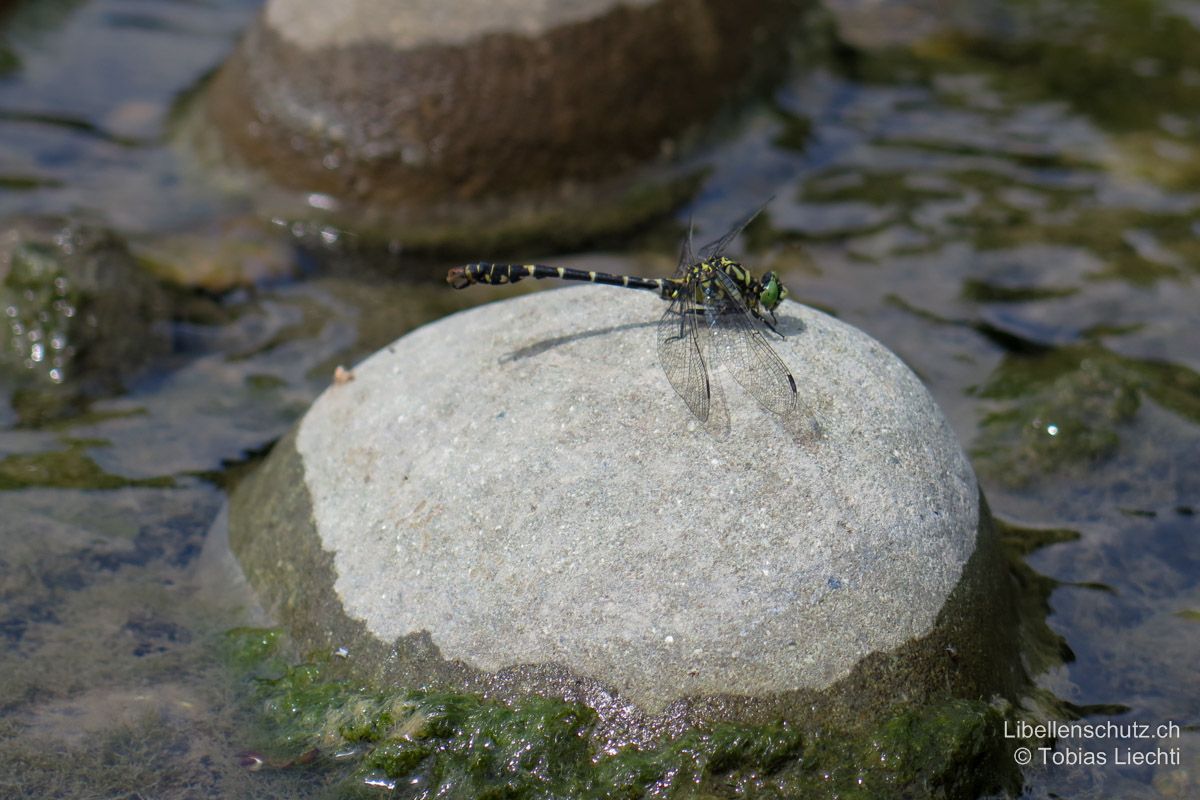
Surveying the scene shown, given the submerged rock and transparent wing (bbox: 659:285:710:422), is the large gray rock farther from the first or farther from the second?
the submerged rock

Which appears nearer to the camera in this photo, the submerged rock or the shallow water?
the shallow water

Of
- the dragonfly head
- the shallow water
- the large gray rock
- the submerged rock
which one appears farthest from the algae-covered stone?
the dragonfly head

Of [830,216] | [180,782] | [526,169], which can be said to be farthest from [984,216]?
[180,782]

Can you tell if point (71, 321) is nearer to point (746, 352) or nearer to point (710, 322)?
point (710, 322)

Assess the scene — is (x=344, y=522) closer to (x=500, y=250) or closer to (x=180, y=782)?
(x=180, y=782)

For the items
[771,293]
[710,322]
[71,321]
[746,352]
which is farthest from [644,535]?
[71,321]

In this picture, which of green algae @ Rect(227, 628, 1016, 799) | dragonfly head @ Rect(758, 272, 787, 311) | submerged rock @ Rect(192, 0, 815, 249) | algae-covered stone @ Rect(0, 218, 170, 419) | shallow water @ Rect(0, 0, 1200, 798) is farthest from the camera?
submerged rock @ Rect(192, 0, 815, 249)
